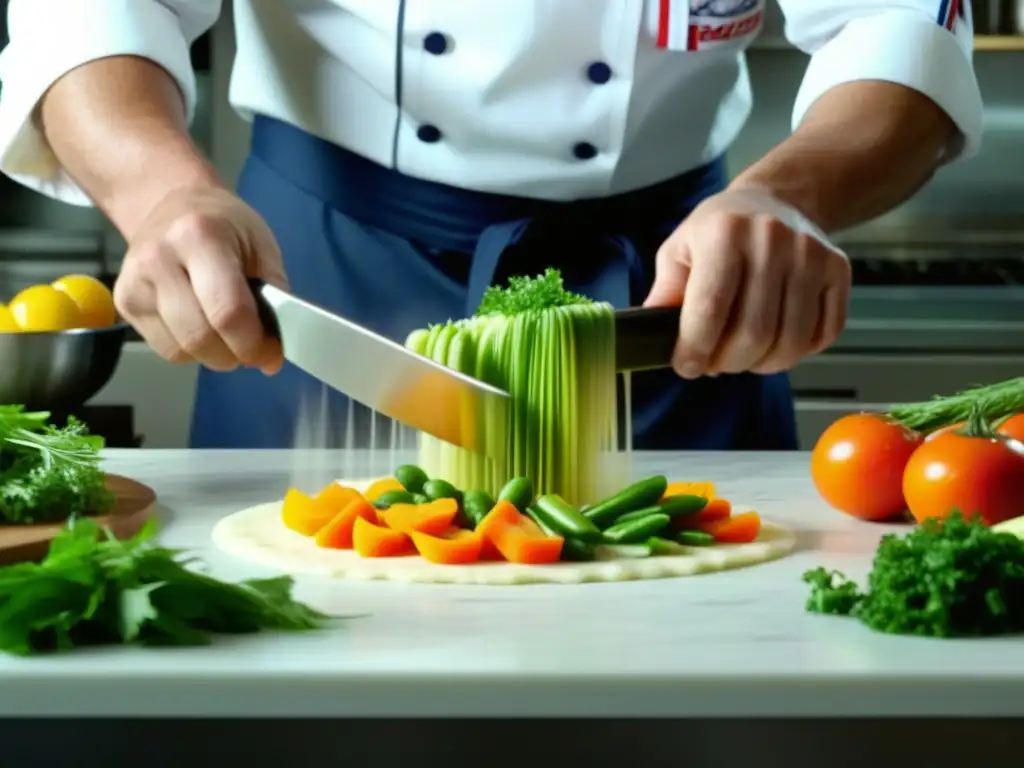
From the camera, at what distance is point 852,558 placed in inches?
47.8

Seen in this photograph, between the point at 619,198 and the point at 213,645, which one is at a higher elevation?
the point at 619,198

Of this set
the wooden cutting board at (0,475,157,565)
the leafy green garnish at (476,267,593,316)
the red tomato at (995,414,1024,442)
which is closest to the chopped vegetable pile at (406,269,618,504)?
the leafy green garnish at (476,267,593,316)

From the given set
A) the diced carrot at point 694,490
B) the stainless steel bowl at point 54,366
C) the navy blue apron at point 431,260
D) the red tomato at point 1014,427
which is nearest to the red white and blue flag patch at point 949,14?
the navy blue apron at point 431,260

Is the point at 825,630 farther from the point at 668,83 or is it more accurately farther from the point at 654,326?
the point at 668,83

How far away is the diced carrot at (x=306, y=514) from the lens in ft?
4.09

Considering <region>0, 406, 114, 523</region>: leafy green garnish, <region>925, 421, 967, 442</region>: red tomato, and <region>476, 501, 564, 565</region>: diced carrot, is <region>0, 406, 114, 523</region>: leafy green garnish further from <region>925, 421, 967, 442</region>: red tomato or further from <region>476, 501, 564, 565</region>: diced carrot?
<region>925, 421, 967, 442</region>: red tomato

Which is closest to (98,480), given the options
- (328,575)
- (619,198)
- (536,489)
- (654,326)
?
(328,575)

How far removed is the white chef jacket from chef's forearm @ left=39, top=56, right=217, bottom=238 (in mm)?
68

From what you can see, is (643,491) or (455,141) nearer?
(643,491)

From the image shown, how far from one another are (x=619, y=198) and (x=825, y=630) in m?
0.87

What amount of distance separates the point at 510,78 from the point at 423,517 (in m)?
0.69

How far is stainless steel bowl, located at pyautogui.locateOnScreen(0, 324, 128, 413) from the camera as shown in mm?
1518

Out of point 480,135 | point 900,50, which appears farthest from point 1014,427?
point 480,135

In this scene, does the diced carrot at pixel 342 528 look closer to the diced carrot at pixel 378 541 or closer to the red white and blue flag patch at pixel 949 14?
the diced carrot at pixel 378 541
